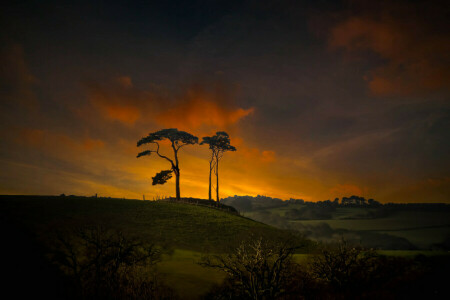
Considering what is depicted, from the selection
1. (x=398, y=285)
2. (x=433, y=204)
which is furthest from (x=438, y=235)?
(x=398, y=285)

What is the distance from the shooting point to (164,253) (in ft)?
93.6

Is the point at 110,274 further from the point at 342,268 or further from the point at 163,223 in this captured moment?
the point at 163,223

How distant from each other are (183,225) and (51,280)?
3029 centimetres

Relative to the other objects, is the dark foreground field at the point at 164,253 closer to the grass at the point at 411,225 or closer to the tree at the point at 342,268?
the tree at the point at 342,268

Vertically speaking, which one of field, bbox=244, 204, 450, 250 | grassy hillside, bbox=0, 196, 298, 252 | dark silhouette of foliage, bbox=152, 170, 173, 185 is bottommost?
field, bbox=244, 204, 450, 250

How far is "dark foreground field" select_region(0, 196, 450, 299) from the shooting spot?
47.5 ft

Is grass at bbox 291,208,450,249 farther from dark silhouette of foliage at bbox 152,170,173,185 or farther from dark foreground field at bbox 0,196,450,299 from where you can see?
dark silhouette of foliage at bbox 152,170,173,185

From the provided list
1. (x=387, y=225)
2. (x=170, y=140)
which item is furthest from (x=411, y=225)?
(x=170, y=140)

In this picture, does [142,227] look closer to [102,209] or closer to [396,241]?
[102,209]

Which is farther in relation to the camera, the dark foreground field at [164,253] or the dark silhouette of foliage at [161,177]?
the dark silhouette of foliage at [161,177]

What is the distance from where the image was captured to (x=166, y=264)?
77.8 ft

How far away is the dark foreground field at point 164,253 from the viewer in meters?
14.5

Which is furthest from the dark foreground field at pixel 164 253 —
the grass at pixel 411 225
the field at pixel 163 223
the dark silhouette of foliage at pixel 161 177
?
the grass at pixel 411 225

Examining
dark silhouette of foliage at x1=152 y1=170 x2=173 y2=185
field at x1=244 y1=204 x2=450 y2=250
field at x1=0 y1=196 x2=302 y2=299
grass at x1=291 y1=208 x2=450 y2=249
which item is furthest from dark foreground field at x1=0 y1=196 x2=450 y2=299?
grass at x1=291 y1=208 x2=450 y2=249
